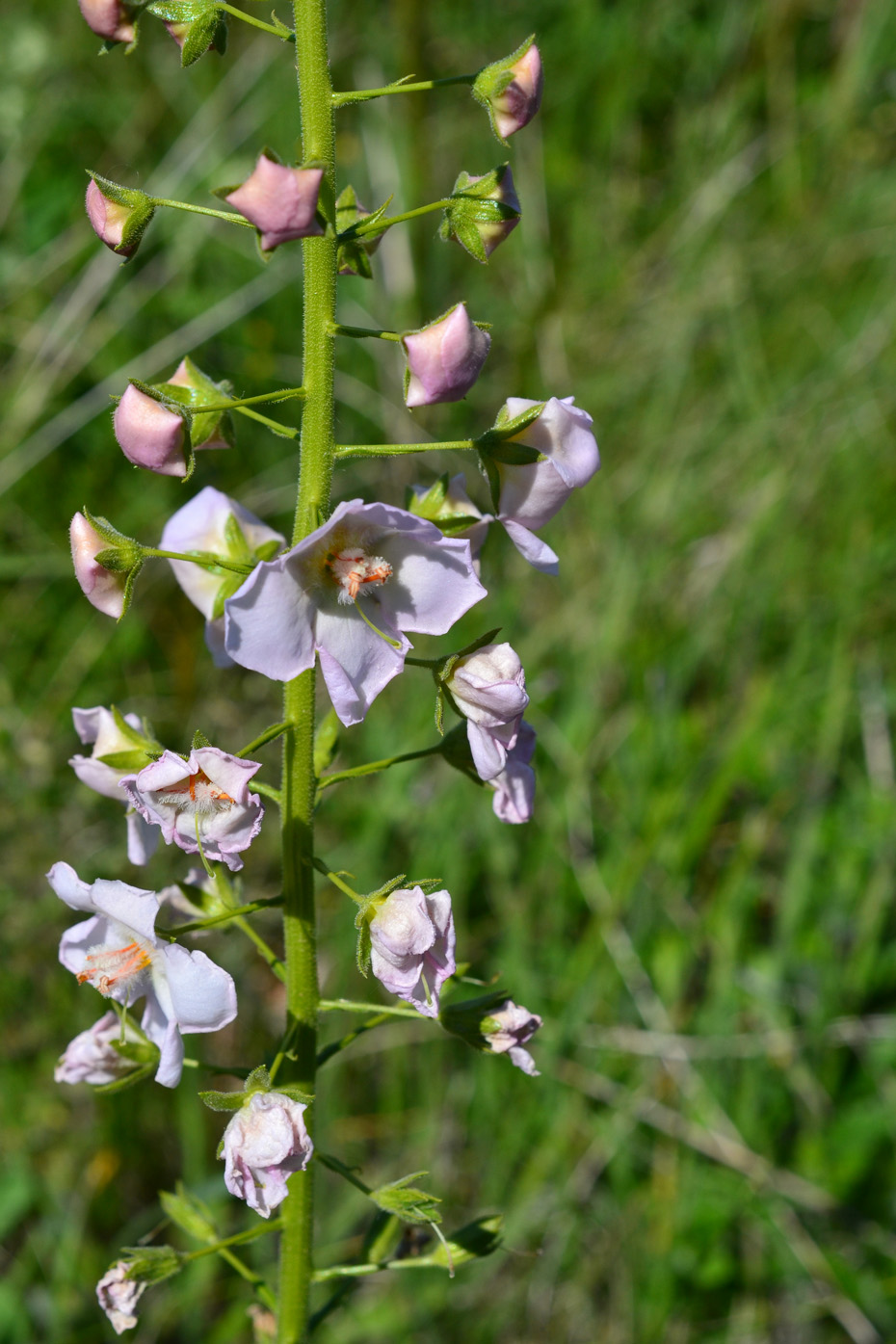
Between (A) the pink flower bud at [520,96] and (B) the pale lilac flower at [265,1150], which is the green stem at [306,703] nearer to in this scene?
(B) the pale lilac flower at [265,1150]

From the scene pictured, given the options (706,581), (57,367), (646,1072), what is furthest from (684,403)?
(646,1072)

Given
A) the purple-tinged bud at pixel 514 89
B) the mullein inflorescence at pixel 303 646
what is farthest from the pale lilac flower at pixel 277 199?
the purple-tinged bud at pixel 514 89

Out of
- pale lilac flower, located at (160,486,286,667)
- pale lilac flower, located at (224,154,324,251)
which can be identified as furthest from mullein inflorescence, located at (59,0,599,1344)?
pale lilac flower, located at (160,486,286,667)

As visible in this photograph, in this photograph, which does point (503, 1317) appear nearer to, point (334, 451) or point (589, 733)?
point (589, 733)

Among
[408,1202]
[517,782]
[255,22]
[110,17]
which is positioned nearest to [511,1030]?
[408,1202]

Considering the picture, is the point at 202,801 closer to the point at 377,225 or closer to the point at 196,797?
the point at 196,797

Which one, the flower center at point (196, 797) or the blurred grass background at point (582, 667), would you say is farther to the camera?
the blurred grass background at point (582, 667)
